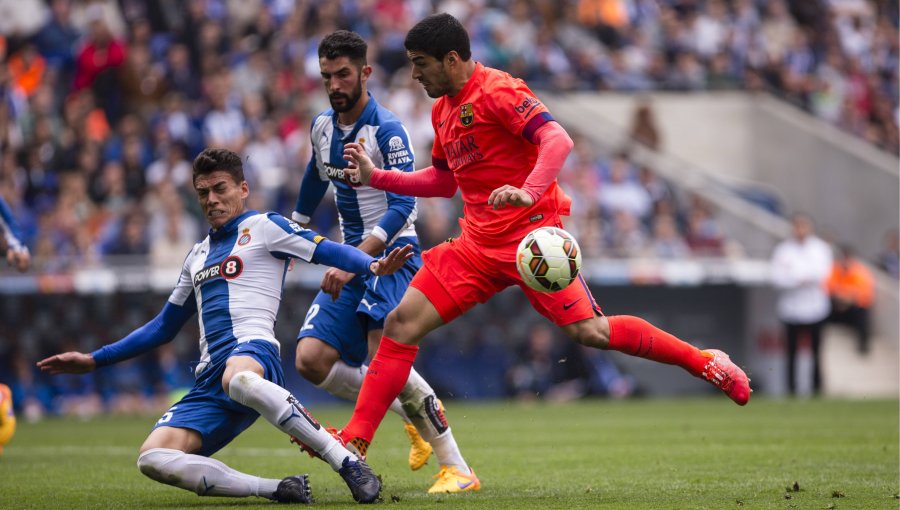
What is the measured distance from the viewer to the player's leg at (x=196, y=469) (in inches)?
272

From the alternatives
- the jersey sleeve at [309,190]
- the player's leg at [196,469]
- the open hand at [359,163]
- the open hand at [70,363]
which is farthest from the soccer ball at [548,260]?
the open hand at [70,363]

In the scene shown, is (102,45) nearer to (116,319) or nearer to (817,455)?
(116,319)

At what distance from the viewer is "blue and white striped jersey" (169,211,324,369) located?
288 inches

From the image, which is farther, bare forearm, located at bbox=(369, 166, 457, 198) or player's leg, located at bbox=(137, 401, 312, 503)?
bare forearm, located at bbox=(369, 166, 457, 198)

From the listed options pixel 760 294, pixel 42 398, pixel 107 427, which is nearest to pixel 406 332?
pixel 107 427

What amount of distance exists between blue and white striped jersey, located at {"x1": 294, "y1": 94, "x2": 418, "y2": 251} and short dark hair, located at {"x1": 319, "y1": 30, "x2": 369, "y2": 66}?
0.38 metres

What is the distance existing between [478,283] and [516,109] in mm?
1014

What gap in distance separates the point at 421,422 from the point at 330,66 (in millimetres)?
2302

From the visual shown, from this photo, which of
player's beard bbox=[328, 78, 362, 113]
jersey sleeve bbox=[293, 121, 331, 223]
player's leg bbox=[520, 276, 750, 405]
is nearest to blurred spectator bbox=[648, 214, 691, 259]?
jersey sleeve bbox=[293, 121, 331, 223]

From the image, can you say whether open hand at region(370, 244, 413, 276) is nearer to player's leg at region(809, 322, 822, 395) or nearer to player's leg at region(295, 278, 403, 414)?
player's leg at region(295, 278, 403, 414)

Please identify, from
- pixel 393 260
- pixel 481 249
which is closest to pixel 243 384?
pixel 393 260

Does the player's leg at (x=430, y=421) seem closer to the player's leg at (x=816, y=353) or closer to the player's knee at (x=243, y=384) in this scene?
the player's knee at (x=243, y=384)

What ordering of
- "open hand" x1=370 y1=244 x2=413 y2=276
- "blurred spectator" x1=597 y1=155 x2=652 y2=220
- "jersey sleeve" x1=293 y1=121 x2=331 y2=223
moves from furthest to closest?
1. "blurred spectator" x1=597 y1=155 x2=652 y2=220
2. "jersey sleeve" x1=293 y1=121 x2=331 y2=223
3. "open hand" x1=370 y1=244 x2=413 y2=276

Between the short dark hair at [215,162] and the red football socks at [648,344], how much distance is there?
2.31 m
